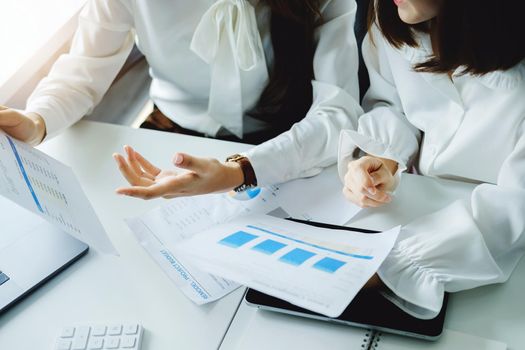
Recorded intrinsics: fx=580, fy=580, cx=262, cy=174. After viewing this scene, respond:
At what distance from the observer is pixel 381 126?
106 cm

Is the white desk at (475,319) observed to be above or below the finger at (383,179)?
below

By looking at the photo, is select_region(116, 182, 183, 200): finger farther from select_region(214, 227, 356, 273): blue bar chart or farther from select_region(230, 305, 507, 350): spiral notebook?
select_region(230, 305, 507, 350): spiral notebook

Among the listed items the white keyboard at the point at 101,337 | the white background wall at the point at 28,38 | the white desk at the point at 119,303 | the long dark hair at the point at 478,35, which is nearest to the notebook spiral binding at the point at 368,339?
the white desk at the point at 119,303

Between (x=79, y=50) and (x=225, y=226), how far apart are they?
580mm

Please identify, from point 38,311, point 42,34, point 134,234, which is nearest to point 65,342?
point 38,311

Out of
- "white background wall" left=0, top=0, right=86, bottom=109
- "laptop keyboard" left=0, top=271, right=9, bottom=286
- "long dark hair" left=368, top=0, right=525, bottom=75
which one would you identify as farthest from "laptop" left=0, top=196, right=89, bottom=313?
"long dark hair" left=368, top=0, right=525, bottom=75

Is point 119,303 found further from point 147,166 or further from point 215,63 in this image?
point 215,63

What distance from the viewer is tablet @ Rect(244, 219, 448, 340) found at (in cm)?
75

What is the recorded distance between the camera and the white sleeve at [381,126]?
1.01 m

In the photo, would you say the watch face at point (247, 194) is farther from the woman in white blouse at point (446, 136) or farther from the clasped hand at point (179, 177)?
the woman in white blouse at point (446, 136)

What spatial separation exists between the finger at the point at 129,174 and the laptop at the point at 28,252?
0.43ft

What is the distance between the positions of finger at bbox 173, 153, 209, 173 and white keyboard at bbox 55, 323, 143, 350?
0.80ft

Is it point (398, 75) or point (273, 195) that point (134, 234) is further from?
point (398, 75)

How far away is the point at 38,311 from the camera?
86 cm
